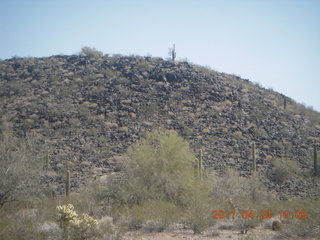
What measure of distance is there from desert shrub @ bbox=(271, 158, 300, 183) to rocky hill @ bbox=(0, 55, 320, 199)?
11.9 inches

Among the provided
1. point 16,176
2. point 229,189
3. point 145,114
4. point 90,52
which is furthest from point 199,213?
point 90,52

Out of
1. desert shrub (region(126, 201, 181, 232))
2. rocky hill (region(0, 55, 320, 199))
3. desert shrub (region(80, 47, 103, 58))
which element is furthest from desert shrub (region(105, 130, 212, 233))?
desert shrub (region(80, 47, 103, 58))

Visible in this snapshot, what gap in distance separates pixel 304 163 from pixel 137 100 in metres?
15.3

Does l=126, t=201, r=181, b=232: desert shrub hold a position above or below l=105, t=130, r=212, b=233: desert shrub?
below

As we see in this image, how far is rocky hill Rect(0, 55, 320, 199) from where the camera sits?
21344mm

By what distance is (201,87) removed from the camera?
31719 mm

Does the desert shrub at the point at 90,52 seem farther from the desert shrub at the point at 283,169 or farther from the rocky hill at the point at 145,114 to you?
the desert shrub at the point at 283,169

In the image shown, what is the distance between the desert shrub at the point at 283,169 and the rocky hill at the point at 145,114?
303mm

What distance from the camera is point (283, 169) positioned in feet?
65.6

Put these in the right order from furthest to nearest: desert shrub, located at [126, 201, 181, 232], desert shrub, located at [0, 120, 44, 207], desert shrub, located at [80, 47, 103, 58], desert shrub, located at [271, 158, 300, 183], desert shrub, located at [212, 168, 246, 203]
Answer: desert shrub, located at [80, 47, 103, 58] < desert shrub, located at [271, 158, 300, 183] < desert shrub, located at [212, 168, 246, 203] < desert shrub, located at [0, 120, 44, 207] < desert shrub, located at [126, 201, 181, 232]

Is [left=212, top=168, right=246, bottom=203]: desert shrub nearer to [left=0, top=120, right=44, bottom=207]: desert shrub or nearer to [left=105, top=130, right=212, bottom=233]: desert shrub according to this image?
[left=105, top=130, right=212, bottom=233]: desert shrub

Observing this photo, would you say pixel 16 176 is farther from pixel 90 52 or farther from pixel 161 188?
pixel 90 52

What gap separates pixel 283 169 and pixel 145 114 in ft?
41.0

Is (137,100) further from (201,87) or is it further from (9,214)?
(9,214)
